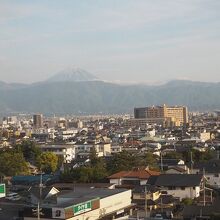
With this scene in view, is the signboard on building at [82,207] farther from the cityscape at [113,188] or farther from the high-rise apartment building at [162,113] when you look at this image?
the high-rise apartment building at [162,113]

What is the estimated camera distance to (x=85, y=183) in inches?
787

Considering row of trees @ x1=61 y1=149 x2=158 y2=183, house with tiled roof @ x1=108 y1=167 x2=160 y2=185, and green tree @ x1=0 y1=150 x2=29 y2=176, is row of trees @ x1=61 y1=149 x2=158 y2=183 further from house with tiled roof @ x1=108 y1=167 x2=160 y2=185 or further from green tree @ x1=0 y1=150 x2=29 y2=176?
green tree @ x1=0 y1=150 x2=29 y2=176

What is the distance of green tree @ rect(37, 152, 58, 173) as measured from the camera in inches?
1100

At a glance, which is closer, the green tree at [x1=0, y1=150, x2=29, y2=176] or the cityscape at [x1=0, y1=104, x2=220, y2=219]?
the cityscape at [x1=0, y1=104, x2=220, y2=219]

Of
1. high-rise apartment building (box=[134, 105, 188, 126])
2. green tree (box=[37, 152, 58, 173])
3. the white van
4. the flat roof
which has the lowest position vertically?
the white van

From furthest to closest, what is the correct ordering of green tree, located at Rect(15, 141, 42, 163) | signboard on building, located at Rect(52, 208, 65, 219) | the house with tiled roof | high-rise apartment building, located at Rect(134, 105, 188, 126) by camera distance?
high-rise apartment building, located at Rect(134, 105, 188, 126)
green tree, located at Rect(15, 141, 42, 163)
the house with tiled roof
signboard on building, located at Rect(52, 208, 65, 219)

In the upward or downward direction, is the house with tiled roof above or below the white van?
above

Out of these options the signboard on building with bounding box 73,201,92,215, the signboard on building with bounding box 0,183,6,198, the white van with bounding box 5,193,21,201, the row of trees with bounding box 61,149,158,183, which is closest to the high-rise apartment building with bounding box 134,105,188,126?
the row of trees with bounding box 61,149,158,183

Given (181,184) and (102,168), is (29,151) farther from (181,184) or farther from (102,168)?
(181,184)

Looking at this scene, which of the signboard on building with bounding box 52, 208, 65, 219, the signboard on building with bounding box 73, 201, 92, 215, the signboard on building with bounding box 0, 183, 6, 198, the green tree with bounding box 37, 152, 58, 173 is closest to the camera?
the signboard on building with bounding box 52, 208, 65, 219

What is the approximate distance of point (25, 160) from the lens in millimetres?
29094

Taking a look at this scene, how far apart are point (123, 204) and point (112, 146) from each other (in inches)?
918

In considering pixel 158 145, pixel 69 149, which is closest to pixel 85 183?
pixel 69 149

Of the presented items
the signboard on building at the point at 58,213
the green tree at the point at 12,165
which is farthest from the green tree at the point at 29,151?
the signboard on building at the point at 58,213
